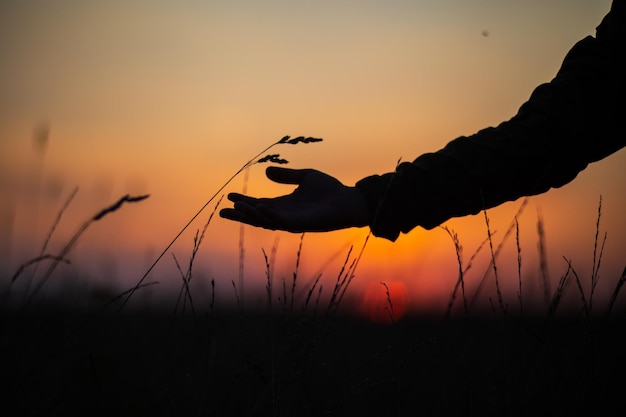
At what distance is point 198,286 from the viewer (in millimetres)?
3443

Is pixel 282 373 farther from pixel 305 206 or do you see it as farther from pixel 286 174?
pixel 286 174

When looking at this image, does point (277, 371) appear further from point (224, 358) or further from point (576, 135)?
point (224, 358)

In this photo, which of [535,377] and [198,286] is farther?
[198,286]

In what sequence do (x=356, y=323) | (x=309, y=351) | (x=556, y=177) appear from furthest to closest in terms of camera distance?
(x=356, y=323), (x=556, y=177), (x=309, y=351)

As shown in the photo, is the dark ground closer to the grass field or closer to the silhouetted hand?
Answer: the grass field

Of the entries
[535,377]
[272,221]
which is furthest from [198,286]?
[535,377]

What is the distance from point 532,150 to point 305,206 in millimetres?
875

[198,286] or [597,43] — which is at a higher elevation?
[597,43]

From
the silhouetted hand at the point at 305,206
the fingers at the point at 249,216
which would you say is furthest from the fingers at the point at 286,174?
the fingers at the point at 249,216

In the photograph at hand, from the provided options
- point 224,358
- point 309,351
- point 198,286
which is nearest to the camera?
point 309,351

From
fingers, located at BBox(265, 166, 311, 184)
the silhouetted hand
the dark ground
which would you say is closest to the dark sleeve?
the silhouetted hand

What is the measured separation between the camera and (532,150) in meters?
2.40

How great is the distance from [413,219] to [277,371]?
0.76 metres

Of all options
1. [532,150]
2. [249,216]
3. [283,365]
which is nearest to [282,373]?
[283,365]
